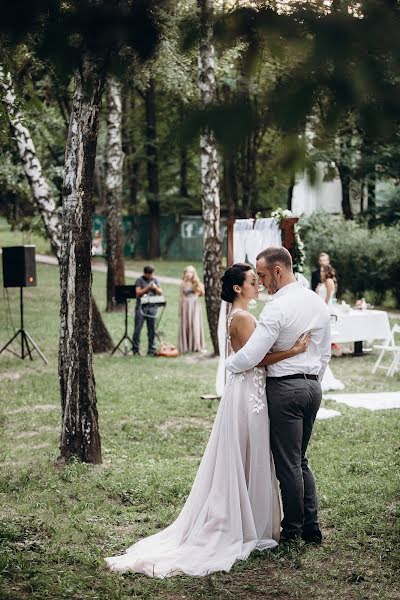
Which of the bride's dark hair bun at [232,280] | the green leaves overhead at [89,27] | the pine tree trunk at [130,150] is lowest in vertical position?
the bride's dark hair bun at [232,280]

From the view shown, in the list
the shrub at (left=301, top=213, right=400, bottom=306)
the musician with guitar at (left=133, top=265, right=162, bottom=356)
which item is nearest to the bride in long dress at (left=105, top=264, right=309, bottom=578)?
the musician with guitar at (left=133, top=265, right=162, bottom=356)

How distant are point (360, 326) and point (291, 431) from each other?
12.1 metres

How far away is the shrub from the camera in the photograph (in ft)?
87.9

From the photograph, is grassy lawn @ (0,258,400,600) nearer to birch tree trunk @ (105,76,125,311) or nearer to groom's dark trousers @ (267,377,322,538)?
groom's dark trousers @ (267,377,322,538)

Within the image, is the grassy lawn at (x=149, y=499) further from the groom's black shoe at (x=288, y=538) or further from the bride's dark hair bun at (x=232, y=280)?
the bride's dark hair bun at (x=232, y=280)

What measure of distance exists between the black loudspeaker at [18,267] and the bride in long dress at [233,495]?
1093cm

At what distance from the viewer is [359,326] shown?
59.5ft

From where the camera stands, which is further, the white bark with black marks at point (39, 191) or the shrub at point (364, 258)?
the shrub at point (364, 258)

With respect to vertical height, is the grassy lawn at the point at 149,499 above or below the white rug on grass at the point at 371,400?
above

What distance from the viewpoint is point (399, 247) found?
26.7 m

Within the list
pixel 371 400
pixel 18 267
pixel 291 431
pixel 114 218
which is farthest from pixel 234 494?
pixel 114 218

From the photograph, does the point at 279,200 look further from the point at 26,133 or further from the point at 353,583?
the point at 353,583

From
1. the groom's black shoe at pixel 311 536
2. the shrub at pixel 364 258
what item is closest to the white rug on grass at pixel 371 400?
the groom's black shoe at pixel 311 536

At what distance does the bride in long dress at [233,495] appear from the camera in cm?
630
